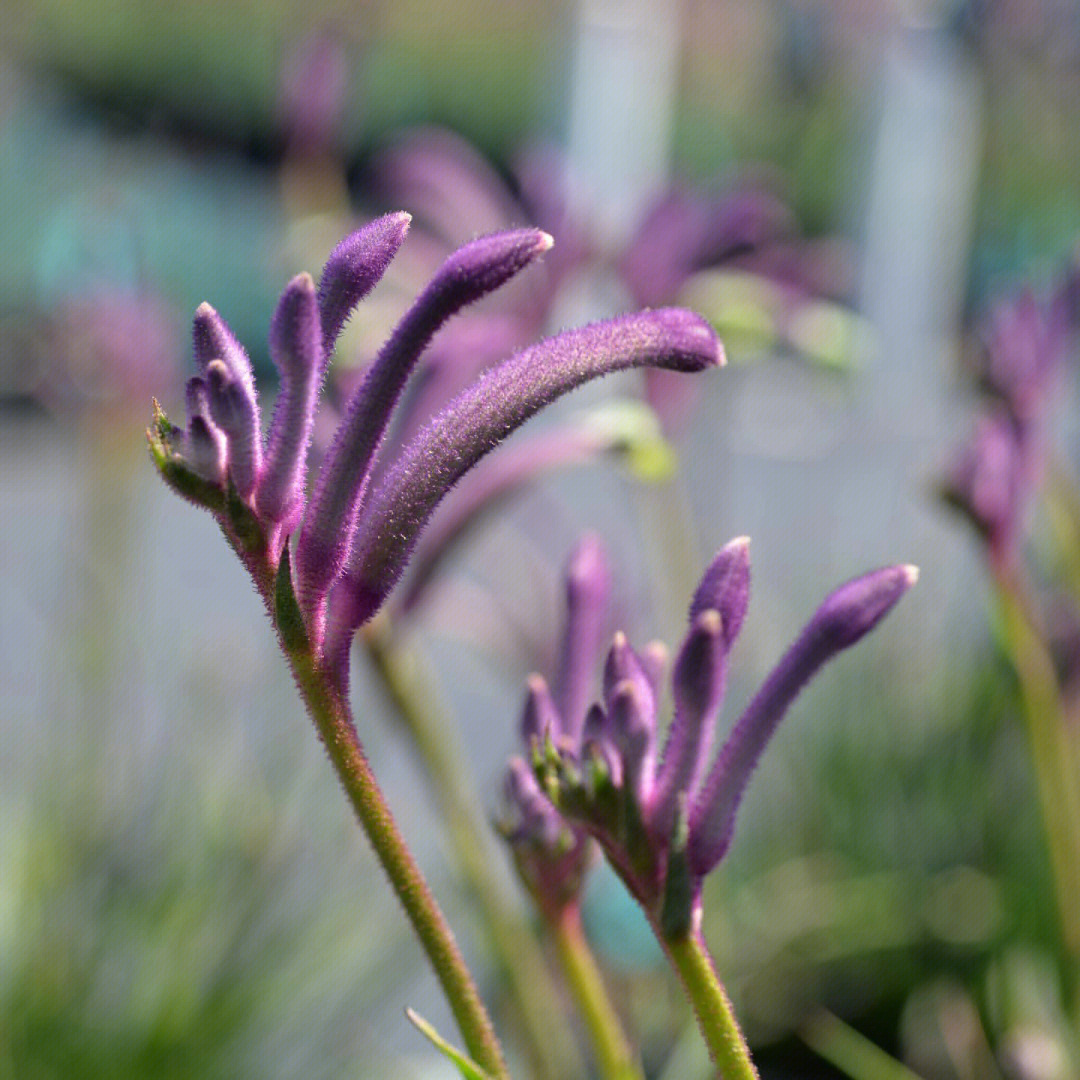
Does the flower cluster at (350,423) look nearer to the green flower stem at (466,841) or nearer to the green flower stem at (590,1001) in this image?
the green flower stem at (590,1001)

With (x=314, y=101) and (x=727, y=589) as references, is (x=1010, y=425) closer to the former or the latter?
(x=727, y=589)

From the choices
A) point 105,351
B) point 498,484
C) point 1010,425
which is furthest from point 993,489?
point 105,351

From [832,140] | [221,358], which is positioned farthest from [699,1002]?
[832,140]

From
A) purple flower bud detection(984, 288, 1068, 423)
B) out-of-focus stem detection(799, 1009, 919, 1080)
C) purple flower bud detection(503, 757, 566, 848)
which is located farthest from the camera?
out-of-focus stem detection(799, 1009, 919, 1080)

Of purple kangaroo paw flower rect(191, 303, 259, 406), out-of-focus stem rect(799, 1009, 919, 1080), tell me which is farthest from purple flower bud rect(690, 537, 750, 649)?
out-of-focus stem rect(799, 1009, 919, 1080)

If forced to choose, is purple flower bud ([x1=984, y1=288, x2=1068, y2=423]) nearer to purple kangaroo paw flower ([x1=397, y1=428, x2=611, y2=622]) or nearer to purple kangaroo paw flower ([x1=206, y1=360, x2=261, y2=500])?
purple kangaroo paw flower ([x1=397, y1=428, x2=611, y2=622])
